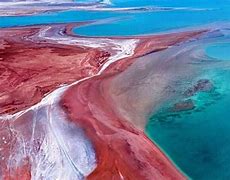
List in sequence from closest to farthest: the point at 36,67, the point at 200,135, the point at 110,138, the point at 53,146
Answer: the point at 53,146, the point at 110,138, the point at 200,135, the point at 36,67

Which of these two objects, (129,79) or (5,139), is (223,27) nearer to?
(129,79)

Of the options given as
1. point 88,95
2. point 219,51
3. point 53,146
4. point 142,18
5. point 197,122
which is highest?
point 53,146

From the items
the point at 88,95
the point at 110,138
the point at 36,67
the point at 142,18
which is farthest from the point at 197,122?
the point at 142,18

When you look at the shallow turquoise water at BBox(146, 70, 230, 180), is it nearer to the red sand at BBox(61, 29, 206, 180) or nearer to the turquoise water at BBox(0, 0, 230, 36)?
the red sand at BBox(61, 29, 206, 180)

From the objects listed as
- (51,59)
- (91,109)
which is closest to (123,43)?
(51,59)

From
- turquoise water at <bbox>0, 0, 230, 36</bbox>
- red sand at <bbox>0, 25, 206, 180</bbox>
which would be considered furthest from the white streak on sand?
→ turquoise water at <bbox>0, 0, 230, 36</bbox>

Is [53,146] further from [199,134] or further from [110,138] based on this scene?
[199,134]

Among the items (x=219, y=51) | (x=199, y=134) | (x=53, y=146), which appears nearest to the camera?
(x=53, y=146)
